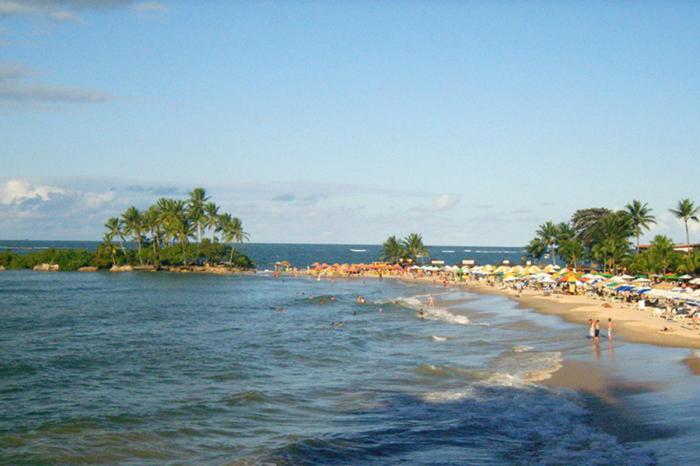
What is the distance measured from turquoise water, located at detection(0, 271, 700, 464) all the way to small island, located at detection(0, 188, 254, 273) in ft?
201

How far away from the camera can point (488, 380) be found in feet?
85.0

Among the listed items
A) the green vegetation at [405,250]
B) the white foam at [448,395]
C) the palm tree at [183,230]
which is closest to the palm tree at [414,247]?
the green vegetation at [405,250]

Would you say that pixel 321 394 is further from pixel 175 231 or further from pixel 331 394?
pixel 175 231

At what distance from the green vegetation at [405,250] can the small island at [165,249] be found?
91.9 feet

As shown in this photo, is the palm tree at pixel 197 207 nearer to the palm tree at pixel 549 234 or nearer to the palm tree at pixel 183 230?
the palm tree at pixel 183 230

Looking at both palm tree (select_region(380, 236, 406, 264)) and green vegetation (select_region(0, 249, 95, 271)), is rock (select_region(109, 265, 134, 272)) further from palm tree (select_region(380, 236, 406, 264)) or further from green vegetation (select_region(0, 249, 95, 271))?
palm tree (select_region(380, 236, 406, 264))

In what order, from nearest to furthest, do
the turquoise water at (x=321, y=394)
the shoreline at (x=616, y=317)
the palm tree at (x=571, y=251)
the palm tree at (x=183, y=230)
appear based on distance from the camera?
the turquoise water at (x=321, y=394) → the shoreline at (x=616, y=317) → the palm tree at (x=571, y=251) → the palm tree at (x=183, y=230)

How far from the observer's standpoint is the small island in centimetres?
11094

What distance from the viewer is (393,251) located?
403ft

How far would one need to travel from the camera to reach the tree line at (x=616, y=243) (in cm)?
6519

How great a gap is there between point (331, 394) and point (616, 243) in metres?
63.8

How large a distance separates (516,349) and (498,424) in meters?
14.9

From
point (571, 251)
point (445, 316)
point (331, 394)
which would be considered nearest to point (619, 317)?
point (445, 316)

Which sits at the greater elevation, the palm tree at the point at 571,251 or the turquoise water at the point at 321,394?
the palm tree at the point at 571,251
